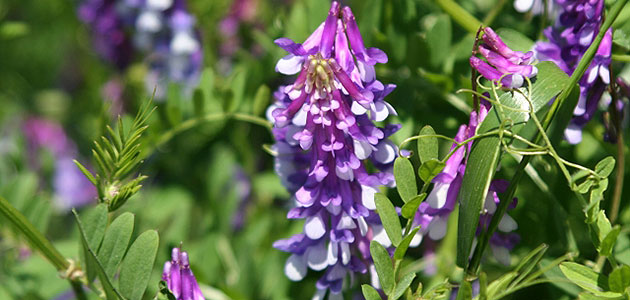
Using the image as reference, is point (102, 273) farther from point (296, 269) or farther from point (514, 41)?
point (514, 41)

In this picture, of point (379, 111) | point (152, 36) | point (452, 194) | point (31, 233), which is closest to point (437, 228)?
point (452, 194)

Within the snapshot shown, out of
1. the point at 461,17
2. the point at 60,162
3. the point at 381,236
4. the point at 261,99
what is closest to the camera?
the point at 381,236

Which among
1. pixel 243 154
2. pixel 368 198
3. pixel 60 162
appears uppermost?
pixel 368 198

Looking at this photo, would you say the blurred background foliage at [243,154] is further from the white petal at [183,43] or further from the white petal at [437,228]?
the white petal at [437,228]

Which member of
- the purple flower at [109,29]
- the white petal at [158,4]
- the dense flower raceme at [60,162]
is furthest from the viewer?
the dense flower raceme at [60,162]

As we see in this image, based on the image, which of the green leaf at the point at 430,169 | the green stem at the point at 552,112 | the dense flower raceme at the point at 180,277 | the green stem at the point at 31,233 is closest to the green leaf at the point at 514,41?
the green stem at the point at 552,112
